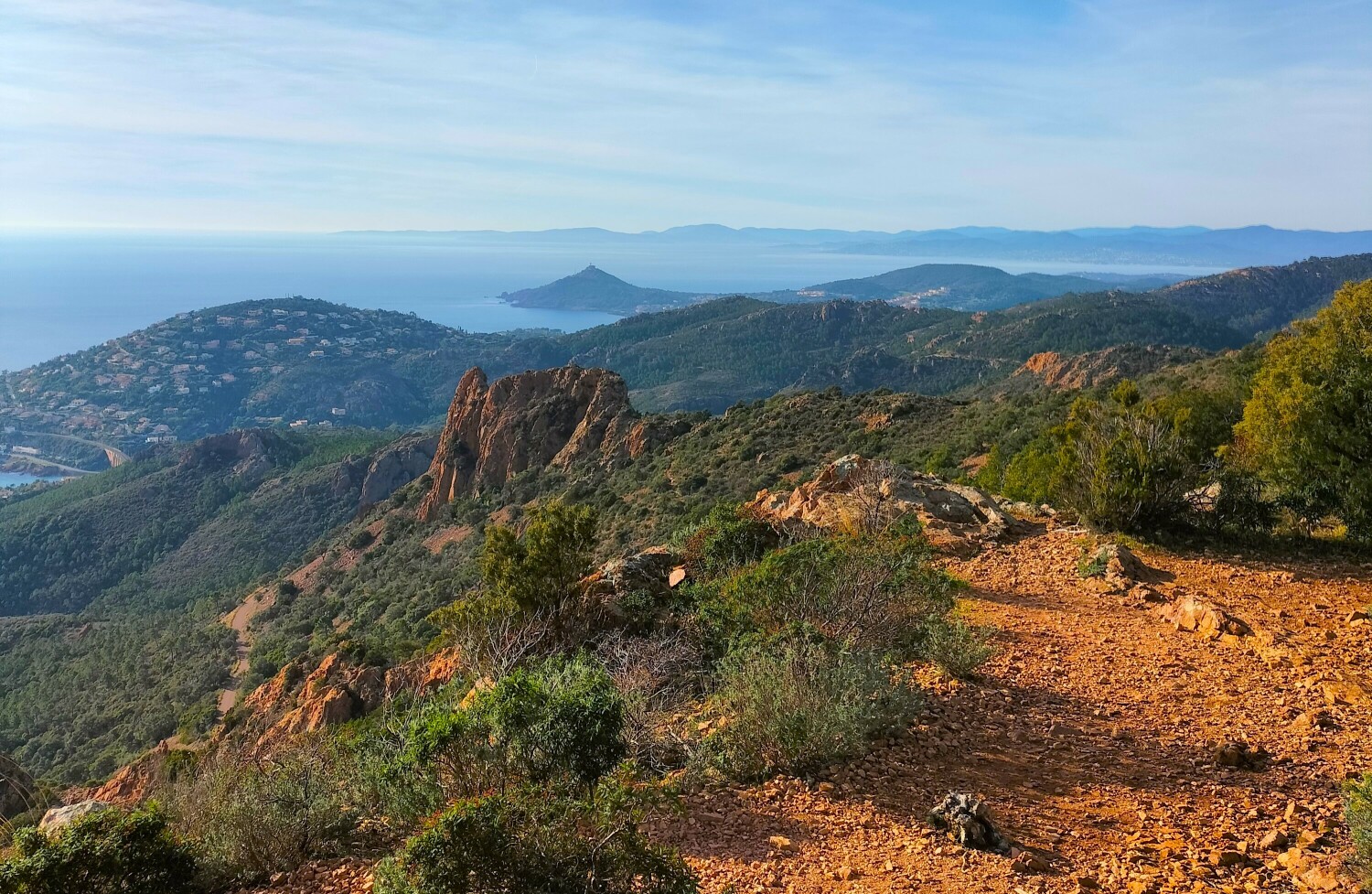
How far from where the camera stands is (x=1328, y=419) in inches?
371

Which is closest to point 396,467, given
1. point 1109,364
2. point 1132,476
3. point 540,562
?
point 540,562

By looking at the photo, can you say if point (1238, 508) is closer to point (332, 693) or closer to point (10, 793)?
point (332, 693)

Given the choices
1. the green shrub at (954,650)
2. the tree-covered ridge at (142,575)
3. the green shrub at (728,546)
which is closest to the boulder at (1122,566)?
the green shrub at (954,650)

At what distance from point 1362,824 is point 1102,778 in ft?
4.97

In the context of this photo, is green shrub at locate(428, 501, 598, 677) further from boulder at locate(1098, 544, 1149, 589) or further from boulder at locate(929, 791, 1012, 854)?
boulder at locate(1098, 544, 1149, 589)

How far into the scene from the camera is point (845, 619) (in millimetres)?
6676

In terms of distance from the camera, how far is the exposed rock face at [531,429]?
3830cm

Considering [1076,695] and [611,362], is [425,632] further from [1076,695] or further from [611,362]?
[611,362]

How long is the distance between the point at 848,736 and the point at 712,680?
2.02 m

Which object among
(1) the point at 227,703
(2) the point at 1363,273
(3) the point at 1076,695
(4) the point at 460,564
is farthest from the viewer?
(2) the point at 1363,273

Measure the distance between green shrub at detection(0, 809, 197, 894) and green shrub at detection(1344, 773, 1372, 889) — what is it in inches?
245

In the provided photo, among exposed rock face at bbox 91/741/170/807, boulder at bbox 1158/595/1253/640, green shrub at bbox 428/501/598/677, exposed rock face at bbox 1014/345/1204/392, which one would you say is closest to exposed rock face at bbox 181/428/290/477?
exposed rock face at bbox 91/741/170/807

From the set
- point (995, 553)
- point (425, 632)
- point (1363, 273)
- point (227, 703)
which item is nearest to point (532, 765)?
point (995, 553)

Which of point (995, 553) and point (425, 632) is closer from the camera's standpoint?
point (995, 553)
